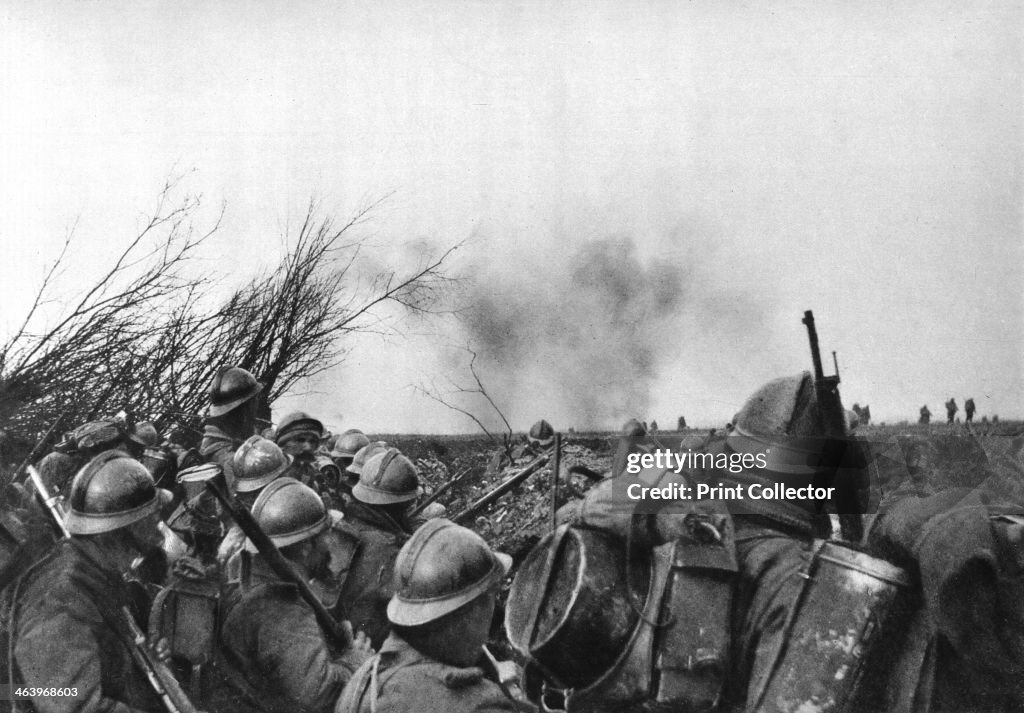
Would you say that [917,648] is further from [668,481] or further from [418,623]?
[418,623]

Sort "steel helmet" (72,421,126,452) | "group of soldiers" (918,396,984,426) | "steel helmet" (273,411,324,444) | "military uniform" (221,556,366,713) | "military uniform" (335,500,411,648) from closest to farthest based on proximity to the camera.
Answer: "military uniform" (221,556,366,713)
"military uniform" (335,500,411,648)
"steel helmet" (72,421,126,452)
"steel helmet" (273,411,324,444)
"group of soldiers" (918,396,984,426)

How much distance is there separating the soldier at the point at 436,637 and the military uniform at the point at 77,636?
138 cm

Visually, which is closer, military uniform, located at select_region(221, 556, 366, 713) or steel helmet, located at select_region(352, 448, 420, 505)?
military uniform, located at select_region(221, 556, 366, 713)

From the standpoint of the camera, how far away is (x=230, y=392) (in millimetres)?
7559

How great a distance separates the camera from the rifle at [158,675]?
353cm

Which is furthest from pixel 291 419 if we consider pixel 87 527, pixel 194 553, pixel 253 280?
pixel 253 280

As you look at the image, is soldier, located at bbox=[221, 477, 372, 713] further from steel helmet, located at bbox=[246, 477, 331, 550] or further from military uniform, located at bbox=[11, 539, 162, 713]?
military uniform, located at bbox=[11, 539, 162, 713]

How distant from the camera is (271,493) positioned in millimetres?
4375

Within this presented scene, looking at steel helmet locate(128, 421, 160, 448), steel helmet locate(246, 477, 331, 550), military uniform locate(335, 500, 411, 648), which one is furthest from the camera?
steel helmet locate(128, 421, 160, 448)

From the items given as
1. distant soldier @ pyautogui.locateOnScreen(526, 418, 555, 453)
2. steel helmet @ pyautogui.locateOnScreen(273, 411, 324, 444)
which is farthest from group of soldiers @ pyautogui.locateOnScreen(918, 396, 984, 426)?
steel helmet @ pyautogui.locateOnScreen(273, 411, 324, 444)

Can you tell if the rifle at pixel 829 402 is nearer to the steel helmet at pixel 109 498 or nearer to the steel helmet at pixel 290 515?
the steel helmet at pixel 290 515

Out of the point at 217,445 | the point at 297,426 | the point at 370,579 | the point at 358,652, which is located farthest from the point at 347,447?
the point at 358,652

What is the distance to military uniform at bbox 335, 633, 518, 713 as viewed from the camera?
7.94 ft

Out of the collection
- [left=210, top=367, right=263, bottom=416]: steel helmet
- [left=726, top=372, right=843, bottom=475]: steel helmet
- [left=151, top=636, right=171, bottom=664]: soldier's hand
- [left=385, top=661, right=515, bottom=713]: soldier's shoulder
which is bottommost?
[left=385, top=661, right=515, bottom=713]: soldier's shoulder
